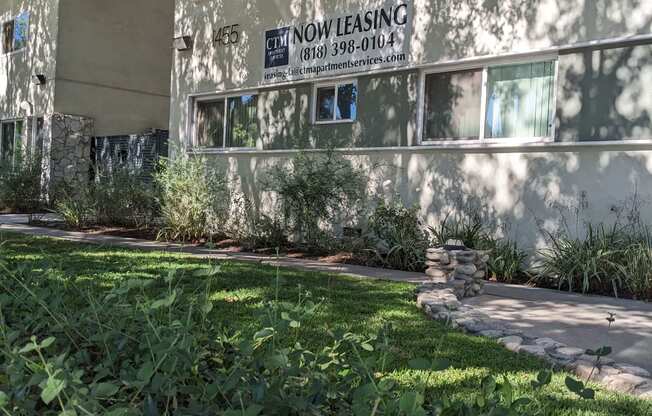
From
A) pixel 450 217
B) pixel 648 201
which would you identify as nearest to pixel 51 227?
pixel 450 217

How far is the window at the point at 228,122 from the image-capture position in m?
12.0

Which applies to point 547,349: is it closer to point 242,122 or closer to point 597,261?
point 597,261

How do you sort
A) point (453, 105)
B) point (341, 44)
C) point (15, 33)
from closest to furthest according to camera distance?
1. point (453, 105)
2. point (341, 44)
3. point (15, 33)

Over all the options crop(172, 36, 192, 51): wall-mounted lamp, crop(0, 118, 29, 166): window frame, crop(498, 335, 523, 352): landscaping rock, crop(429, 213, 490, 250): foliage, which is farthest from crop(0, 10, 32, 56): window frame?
crop(498, 335, 523, 352): landscaping rock

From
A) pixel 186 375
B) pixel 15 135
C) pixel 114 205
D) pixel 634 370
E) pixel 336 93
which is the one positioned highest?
pixel 336 93

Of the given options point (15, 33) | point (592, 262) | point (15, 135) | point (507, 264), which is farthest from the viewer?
point (15, 33)

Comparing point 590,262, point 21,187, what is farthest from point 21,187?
point 590,262

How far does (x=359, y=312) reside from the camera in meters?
4.98

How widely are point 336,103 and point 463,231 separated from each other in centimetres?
351

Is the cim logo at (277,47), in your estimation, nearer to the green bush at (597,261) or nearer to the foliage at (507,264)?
Answer: the foliage at (507,264)

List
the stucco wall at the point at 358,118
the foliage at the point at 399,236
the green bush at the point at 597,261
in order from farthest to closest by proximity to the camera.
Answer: the stucco wall at the point at 358,118
the foliage at the point at 399,236
the green bush at the point at 597,261

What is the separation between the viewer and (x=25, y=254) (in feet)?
23.8

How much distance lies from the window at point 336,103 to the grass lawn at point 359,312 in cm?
405

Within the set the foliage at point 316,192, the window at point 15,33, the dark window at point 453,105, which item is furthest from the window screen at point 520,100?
the window at point 15,33
